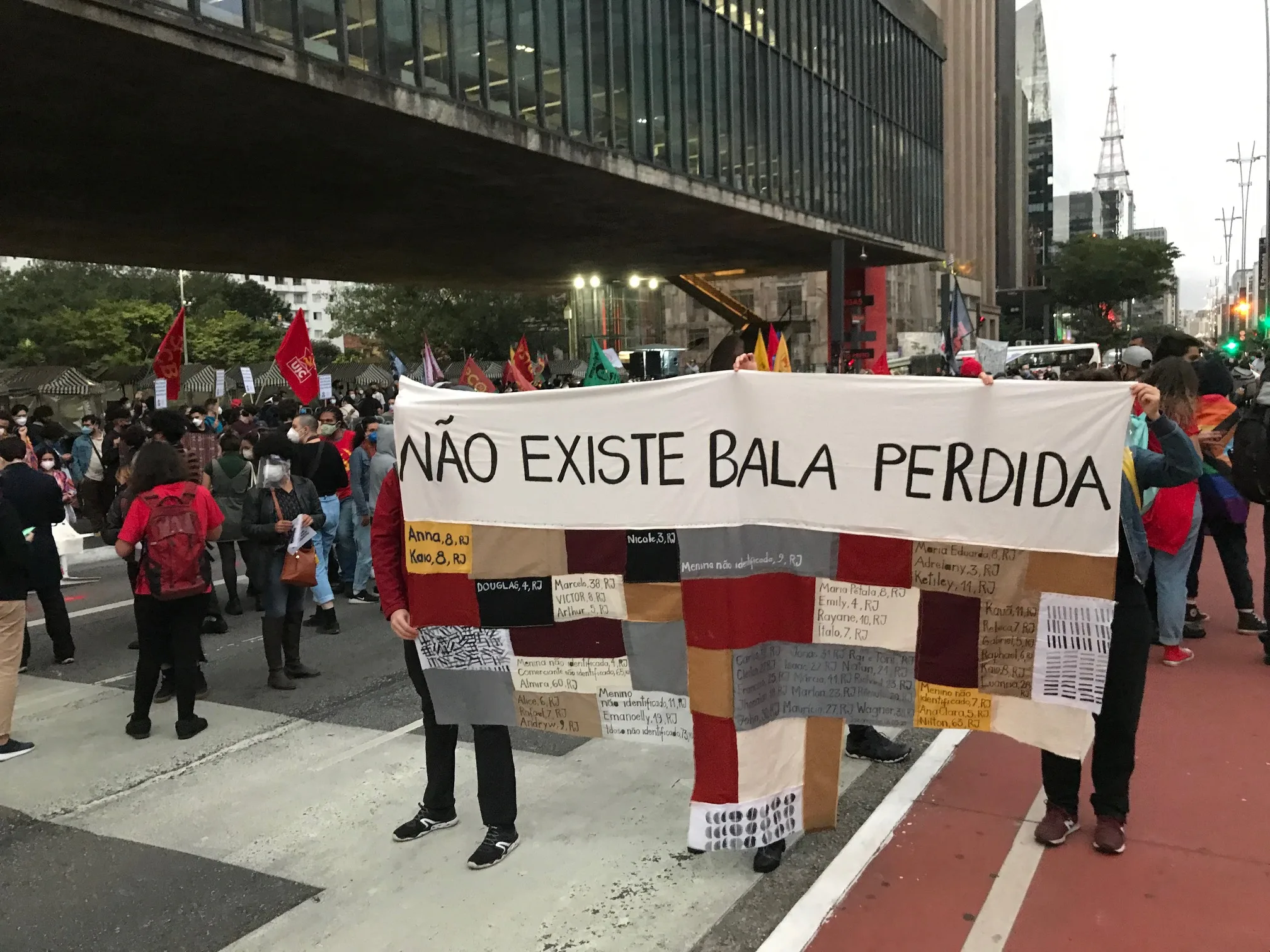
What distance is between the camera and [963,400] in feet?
12.3

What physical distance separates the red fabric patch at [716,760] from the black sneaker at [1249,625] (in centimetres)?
538

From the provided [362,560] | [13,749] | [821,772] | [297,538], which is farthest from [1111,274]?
[13,749]

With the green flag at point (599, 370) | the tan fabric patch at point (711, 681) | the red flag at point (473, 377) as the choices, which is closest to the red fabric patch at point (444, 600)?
the tan fabric patch at point (711, 681)

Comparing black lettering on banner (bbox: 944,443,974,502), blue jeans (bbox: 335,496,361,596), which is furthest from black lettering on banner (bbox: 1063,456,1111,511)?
blue jeans (bbox: 335,496,361,596)

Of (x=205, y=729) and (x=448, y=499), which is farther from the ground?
(x=448, y=499)

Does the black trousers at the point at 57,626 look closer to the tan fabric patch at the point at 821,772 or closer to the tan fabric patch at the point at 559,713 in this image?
the tan fabric patch at the point at 559,713

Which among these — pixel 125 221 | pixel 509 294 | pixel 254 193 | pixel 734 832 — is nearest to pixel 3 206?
pixel 125 221

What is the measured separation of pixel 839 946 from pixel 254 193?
72.8 ft

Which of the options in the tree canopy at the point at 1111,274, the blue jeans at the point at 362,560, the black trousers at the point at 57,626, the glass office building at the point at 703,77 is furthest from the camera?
the tree canopy at the point at 1111,274

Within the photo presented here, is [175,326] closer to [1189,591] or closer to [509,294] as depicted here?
[1189,591]

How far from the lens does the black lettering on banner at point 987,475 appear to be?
146 inches

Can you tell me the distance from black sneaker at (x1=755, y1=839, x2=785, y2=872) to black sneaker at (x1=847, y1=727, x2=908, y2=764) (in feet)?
4.16

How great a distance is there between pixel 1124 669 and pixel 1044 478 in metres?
0.93

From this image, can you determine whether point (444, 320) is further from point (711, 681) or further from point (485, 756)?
point (711, 681)
